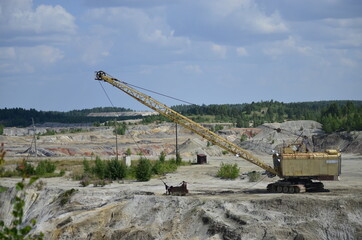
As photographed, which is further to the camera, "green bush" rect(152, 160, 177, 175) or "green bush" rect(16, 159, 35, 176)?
"green bush" rect(152, 160, 177, 175)

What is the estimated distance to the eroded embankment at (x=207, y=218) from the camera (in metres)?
34.8

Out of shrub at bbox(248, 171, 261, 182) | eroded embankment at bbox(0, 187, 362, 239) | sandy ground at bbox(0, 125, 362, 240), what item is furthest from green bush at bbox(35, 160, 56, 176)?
shrub at bbox(248, 171, 261, 182)

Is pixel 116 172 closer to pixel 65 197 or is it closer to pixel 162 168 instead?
pixel 162 168

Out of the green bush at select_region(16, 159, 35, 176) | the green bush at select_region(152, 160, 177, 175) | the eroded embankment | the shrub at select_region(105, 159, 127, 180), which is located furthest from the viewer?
the green bush at select_region(152, 160, 177, 175)

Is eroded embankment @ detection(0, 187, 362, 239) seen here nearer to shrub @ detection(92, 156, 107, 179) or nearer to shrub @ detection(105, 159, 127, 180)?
shrub @ detection(105, 159, 127, 180)

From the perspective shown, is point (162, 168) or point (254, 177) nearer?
point (254, 177)

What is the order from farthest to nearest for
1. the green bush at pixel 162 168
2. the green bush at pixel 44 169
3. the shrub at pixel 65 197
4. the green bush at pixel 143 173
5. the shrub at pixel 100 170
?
1. the green bush at pixel 44 169
2. the green bush at pixel 162 168
3. the shrub at pixel 100 170
4. the green bush at pixel 143 173
5. the shrub at pixel 65 197

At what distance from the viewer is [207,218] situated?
3753 centimetres

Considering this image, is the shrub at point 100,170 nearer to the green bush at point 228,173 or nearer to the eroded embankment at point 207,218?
the green bush at point 228,173

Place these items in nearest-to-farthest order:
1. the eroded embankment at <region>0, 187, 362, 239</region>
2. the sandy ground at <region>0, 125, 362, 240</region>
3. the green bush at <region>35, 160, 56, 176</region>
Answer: the eroded embankment at <region>0, 187, 362, 239</region>, the sandy ground at <region>0, 125, 362, 240</region>, the green bush at <region>35, 160, 56, 176</region>

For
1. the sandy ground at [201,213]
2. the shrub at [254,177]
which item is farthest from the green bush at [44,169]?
the shrub at [254,177]

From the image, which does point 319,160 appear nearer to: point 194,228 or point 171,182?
point 194,228

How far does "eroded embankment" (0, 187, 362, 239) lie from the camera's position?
34.8m

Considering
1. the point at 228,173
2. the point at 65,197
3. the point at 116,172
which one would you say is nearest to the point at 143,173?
the point at 116,172
